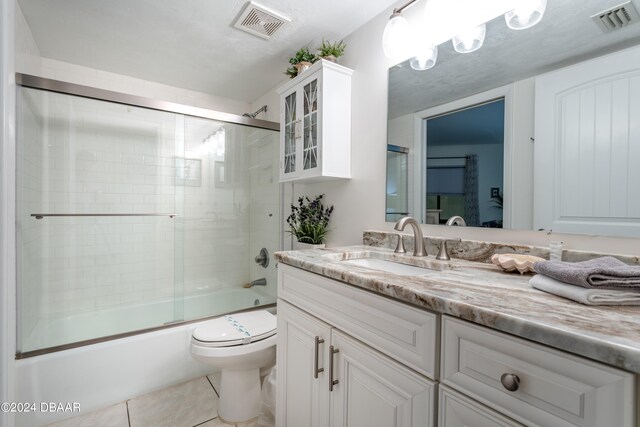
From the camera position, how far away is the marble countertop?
1.49 ft

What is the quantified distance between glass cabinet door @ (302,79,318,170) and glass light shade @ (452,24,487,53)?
78cm

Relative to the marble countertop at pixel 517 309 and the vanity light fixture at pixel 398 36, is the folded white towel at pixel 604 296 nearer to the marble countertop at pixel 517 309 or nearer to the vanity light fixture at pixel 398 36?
the marble countertop at pixel 517 309

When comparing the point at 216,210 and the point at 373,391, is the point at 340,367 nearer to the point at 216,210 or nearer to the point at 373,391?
the point at 373,391

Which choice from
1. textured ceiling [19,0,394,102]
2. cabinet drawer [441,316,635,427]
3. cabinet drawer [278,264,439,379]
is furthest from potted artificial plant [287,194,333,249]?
cabinet drawer [441,316,635,427]

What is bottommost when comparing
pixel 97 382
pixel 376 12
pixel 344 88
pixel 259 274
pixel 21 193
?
pixel 97 382

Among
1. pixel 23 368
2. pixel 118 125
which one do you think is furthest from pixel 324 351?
pixel 118 125

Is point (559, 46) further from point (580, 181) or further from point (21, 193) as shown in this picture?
point (21, 193)

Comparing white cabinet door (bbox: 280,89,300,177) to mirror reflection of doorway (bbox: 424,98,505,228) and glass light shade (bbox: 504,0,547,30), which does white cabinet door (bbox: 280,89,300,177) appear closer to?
mirror reflection of doorway (bbox: 424,98,505,228)

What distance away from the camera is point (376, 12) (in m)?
1.68

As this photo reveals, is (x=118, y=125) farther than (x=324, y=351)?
Yes

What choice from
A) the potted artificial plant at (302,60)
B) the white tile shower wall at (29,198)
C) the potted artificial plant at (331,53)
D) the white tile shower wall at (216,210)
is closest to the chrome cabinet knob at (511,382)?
the potted artificial plant at (331,53)

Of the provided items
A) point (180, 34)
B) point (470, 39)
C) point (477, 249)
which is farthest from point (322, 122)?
point (180, 34)

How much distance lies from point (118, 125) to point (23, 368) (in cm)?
162

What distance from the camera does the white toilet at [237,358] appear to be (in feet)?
4.90
